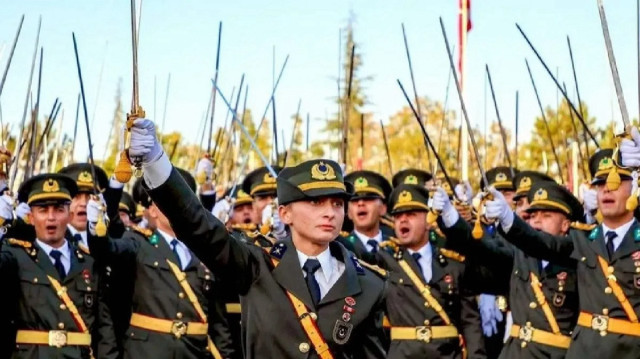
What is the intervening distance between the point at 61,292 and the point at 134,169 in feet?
15.1

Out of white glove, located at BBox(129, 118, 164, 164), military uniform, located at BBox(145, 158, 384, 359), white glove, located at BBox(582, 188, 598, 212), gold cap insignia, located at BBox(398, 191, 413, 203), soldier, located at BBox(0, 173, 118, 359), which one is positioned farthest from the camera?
gold cap insignia, located at BBox(398, 191, 413, 203)

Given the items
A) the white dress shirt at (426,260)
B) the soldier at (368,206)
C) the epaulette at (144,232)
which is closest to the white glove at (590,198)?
the white dress shirt at (426,260)

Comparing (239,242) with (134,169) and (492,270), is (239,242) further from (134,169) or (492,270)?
(492,270)

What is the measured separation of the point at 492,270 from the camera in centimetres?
991

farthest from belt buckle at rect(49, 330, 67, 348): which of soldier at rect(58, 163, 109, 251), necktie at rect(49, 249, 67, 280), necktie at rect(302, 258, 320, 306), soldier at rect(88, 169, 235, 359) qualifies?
necktie at rect(302, 258, 320, 306)

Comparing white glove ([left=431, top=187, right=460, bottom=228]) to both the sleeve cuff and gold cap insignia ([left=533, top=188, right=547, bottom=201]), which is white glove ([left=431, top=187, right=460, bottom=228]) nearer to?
gold cap insignia ([left=533, top=188, right=547, bottom=201])

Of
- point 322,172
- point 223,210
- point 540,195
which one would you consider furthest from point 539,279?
point 322,172

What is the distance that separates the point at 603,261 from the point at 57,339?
175 inches

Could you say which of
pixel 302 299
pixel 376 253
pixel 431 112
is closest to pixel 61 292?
pixel 376 253

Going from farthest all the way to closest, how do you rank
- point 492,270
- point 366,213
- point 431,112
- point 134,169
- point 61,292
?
point 431,112 < point 366,213 < point 492,270 < point 61,292 < point 134,169

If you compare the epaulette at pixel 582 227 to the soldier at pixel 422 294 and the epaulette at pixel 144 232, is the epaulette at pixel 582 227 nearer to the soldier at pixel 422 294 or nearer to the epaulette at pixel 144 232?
the soldier at pixel 422 294

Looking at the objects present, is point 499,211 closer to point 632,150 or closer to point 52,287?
point 632,150

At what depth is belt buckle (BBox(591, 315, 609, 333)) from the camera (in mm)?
8195

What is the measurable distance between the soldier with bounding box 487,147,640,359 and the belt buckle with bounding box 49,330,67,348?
361cm
